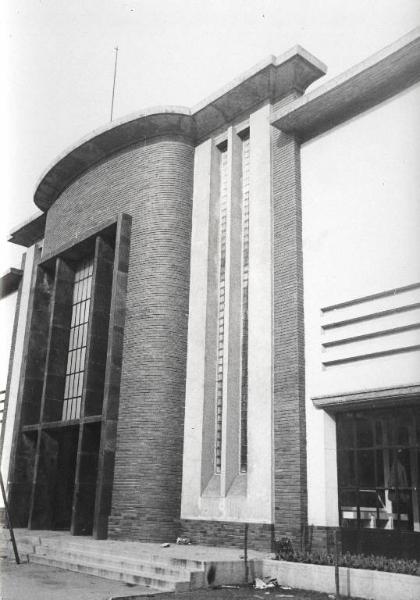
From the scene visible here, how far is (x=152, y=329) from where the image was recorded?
16750 millimetres

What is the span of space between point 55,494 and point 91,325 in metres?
5.31

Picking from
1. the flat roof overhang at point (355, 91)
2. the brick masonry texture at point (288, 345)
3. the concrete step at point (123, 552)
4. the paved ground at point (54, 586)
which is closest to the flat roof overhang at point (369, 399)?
the brick masonry texture at point (288, 345)

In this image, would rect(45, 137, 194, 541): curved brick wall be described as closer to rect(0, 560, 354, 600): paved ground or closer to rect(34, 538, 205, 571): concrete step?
rect(34, 538, 205, 571): concrete step

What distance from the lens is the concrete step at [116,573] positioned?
10320mm

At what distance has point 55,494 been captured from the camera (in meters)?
19.0

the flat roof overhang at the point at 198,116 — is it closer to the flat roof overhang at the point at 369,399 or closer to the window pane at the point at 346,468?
the flat roof overhang at the point at 369,399

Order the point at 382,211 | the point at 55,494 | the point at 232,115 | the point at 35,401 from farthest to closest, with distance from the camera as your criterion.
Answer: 1. the point at 35,401
2. the point at 55,494
3. the point at 232,115
4. the point at 382,211

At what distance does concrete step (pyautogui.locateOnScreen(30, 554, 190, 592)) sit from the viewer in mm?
10320

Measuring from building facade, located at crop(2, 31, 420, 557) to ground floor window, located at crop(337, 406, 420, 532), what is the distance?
0.13 ft

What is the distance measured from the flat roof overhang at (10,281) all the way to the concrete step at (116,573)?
14071 millimetres

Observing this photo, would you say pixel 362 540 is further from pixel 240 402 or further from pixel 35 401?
pixel 35 401

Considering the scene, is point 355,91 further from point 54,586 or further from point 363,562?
point 54,586

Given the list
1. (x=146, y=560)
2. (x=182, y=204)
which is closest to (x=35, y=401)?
(x=182, y=204)

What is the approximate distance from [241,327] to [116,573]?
6721mm
